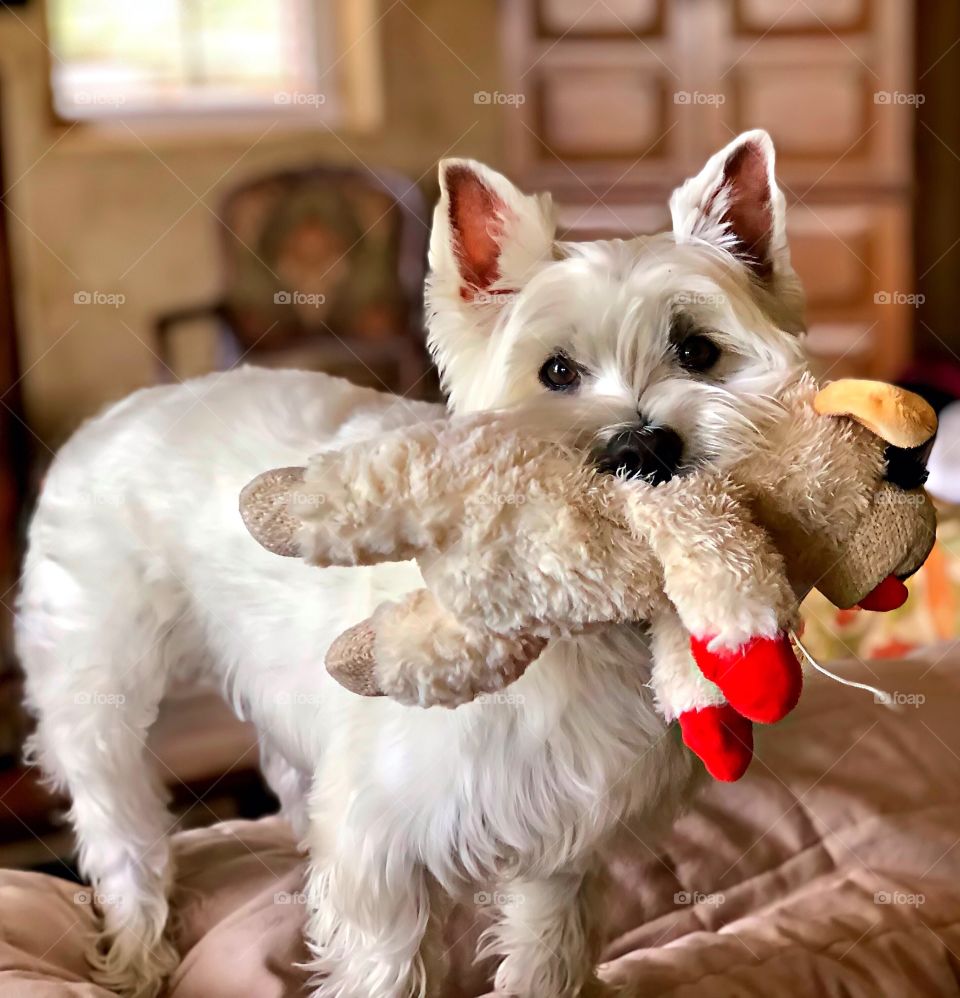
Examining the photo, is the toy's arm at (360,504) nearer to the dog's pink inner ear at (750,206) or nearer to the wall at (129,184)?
the dog's pink inner ear at (750,206)

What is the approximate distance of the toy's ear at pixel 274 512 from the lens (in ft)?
2.86

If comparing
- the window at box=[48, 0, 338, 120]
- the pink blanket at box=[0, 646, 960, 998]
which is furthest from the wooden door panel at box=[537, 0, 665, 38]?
the pink blanket at box=[0, 646, 960, 998]

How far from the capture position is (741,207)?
1167 millimetres

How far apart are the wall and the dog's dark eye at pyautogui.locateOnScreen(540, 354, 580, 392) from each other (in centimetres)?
345

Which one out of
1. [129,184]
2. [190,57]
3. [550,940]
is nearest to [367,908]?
[550,940]

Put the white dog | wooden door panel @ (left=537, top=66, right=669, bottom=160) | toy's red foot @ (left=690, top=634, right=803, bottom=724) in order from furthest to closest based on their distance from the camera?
wooden door panel @ (left=537, top=66, right=669, bottom=160)
the white dog
toy's red foot @ (left=690, top=634, right=803, bottom=724)

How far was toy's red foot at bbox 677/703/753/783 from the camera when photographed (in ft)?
2.84

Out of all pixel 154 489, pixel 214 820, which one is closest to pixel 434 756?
pixel 154 489

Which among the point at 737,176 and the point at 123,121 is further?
the point at 123,121

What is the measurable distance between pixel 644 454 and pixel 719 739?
0.22 metres

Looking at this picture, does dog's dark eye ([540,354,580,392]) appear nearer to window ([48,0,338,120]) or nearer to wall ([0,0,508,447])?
wall ([0,0,508,447])

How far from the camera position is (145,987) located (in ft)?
4.92

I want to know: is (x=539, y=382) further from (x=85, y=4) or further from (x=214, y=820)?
(x=85, y=4)

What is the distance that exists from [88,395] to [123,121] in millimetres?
985
